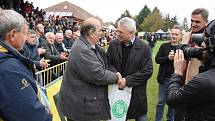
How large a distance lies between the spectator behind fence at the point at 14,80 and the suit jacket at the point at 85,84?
5.12 ft

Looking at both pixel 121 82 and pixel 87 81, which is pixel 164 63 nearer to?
pixel 121 82

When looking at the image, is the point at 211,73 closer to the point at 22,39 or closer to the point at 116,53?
the point at 22,39

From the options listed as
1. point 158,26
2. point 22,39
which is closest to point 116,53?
point 22,39

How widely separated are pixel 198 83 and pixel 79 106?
2.04 meters

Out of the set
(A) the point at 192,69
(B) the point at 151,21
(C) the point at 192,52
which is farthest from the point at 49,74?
(B) the point at 151,21

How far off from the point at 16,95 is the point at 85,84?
6.31ft

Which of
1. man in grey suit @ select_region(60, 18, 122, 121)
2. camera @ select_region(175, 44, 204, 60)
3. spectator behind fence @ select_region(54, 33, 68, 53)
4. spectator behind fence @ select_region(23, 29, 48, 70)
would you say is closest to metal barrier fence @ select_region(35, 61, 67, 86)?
spectator behind fence @ select_region(23, 29, 48, 70)

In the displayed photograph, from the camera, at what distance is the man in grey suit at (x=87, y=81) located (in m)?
4.27

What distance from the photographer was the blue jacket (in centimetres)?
243

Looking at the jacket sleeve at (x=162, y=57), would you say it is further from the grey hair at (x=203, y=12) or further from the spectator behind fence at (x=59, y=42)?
the spectator behind fence at (x=59, y=42)

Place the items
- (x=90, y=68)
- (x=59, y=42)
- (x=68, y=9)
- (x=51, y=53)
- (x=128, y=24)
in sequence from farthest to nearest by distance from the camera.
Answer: (x=68, y=9) → (x=59, y=42) → (x=51, y=53) → (x=128, y=24) → (x=90, y=68)

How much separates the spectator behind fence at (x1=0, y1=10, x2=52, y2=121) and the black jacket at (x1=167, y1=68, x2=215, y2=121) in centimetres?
113

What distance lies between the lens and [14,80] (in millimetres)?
2441

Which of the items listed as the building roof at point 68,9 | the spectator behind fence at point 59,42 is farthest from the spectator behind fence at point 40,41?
the building roof at point 68,9
